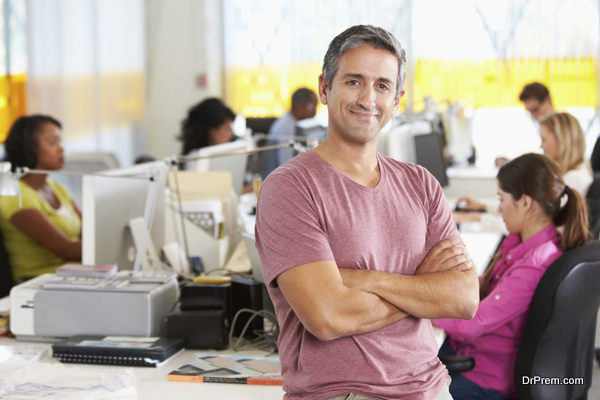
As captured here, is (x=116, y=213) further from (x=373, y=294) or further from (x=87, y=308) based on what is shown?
(x=373, y=294)

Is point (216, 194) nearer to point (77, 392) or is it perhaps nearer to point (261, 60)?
point (77, 392)

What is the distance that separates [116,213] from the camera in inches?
76.8

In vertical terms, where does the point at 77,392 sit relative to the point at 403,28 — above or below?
below

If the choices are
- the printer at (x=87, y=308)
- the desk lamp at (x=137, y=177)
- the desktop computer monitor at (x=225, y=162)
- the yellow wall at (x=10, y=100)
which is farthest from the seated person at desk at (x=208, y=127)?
the printer at (x=87, y=308)

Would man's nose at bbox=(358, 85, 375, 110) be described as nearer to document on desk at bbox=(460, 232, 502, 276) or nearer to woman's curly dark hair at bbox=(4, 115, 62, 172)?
document on desk at bbox=(460, 232, 502, 276)

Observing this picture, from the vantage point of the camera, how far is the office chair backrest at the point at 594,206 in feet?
7.91

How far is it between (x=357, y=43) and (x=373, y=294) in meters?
0.51

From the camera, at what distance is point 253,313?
1723mm

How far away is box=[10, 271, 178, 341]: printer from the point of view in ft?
5.50

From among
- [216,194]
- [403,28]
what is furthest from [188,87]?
[216,194]

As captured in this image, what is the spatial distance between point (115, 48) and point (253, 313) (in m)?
4.59

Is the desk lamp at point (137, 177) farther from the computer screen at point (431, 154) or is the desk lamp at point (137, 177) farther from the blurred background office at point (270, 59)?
the blurred background office at point (270, 59)

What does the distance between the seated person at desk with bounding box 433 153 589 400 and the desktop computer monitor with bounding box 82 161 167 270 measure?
1022mm

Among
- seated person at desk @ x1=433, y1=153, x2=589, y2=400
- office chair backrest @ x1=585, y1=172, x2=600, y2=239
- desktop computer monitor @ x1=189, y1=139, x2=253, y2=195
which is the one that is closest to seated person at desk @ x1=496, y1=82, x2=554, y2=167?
office chair backrest @ x1=585, y1=172, x2=600, y2=239
